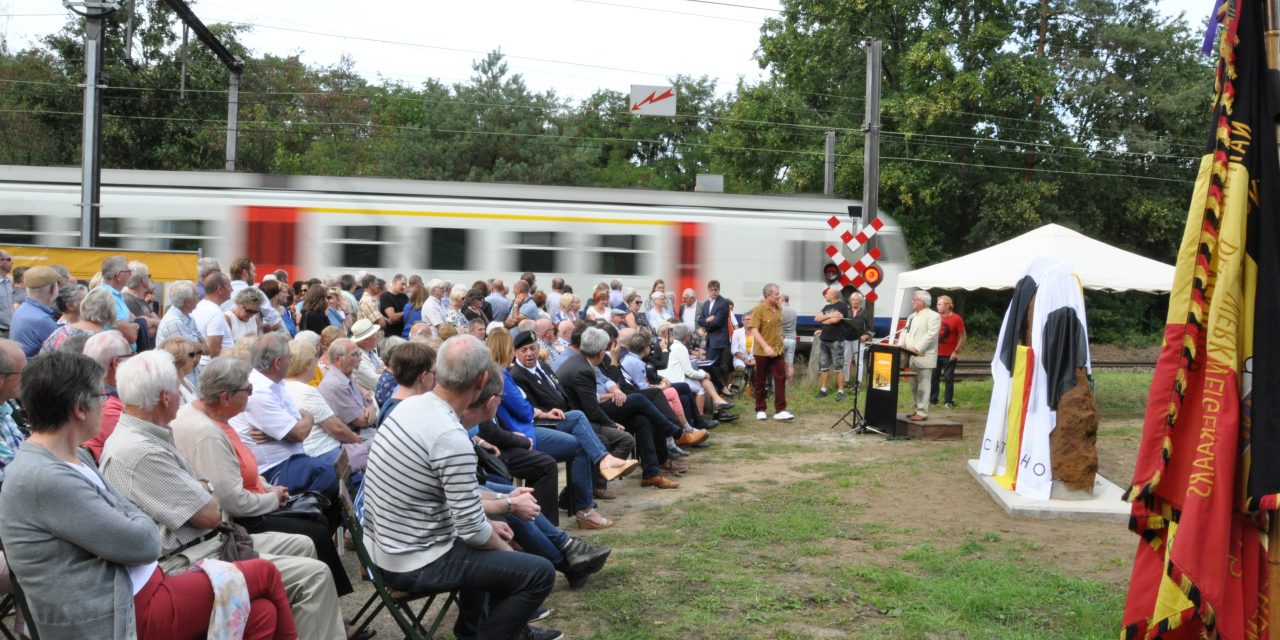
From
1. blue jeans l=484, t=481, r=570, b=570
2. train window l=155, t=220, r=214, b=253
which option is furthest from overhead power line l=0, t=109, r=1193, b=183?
blue jeans l=484, t=481, r=570, b=570

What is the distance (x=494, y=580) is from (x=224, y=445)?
1297 millimetres

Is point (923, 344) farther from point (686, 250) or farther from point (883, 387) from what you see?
point (686, 250)

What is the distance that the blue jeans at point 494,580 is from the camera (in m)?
4.47

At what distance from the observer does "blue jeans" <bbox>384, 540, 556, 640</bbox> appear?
4.47 m

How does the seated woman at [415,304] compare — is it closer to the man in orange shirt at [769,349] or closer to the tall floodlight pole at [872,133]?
the man in orange shirt at [769,349]

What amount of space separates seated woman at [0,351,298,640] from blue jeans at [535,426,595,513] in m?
4.07

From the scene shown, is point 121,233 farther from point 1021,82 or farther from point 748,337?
point 1021,82

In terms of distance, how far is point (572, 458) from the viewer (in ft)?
25.0

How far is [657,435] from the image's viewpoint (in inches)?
380

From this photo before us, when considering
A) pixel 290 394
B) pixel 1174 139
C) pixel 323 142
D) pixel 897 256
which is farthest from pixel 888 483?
pixel 323 142

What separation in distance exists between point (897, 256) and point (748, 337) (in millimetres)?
7733

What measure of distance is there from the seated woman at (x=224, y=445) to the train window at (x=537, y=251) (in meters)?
15.8

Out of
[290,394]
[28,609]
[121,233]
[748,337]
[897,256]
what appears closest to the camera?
[28,609]

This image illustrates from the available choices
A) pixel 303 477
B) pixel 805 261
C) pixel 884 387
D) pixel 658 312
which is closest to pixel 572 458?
pixel 303 477
